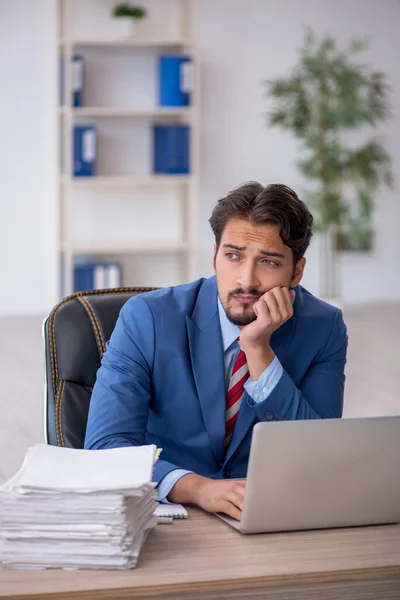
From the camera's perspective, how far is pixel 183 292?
202 centimetres

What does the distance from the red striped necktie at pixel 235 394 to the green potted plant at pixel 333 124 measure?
5454 millimetres

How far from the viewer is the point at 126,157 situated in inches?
300

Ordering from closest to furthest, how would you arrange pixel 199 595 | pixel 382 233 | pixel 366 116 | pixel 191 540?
1. pixel 199 595
2. pixel 191 540
3. pixel 366 116
4. pixel 382 233

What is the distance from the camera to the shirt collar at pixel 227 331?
1968 millimetres

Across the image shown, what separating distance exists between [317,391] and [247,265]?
1.05 feet

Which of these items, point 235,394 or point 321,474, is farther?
point 235,394

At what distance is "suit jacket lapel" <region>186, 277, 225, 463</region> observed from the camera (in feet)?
6.15

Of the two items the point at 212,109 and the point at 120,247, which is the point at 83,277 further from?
the point at 212,109

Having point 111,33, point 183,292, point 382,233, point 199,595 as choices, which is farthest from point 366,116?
point 199,595

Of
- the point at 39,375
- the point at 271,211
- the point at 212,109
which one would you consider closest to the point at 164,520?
the point at 271,211

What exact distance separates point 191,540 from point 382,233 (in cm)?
710

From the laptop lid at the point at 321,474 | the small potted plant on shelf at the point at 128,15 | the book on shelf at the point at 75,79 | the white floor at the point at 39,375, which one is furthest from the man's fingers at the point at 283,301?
the small potted plant on shelf at the point at 128,15

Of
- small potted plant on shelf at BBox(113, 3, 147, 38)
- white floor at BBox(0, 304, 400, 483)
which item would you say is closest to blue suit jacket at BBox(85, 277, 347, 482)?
white floor at BBox(0, 304, 400, 483)

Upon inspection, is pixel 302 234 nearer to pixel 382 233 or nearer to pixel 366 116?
pixel 366 116
